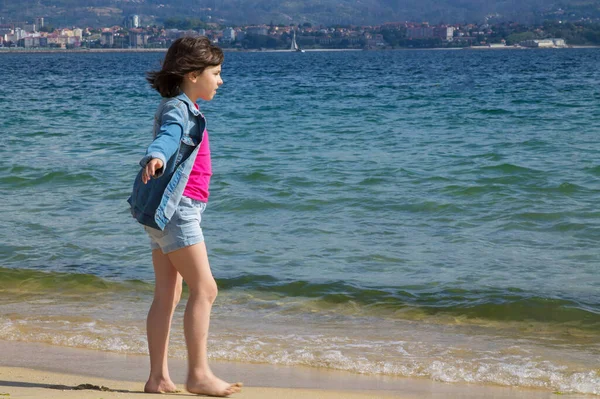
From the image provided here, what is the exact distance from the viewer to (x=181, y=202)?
3.21 meters

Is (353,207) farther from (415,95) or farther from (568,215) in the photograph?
(415,95)

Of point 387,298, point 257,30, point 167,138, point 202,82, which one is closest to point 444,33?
point 257,30

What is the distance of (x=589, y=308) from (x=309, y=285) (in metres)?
1.89

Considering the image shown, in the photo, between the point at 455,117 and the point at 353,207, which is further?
the point at 455,117

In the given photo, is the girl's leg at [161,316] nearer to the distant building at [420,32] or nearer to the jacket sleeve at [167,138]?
the jacket sleeve at [167,138]

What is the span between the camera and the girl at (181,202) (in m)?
3.14

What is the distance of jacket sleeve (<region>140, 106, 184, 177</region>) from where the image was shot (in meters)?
2.96

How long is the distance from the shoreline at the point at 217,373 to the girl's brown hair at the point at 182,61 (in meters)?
1.26

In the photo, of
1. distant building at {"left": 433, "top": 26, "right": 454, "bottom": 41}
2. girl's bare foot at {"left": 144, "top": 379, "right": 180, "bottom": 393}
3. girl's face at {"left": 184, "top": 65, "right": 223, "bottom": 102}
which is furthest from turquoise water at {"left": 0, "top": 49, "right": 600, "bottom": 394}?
distant building at {"left": 433, "top": 26, "right": 454, "bottom": 41}

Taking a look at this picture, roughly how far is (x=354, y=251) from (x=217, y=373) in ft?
9.50

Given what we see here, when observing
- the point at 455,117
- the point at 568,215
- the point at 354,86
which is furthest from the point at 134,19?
the point at 568,215

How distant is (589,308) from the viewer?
17.5 ft

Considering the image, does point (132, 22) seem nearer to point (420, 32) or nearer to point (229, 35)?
point (229, 35)

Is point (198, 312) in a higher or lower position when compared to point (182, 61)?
lower
